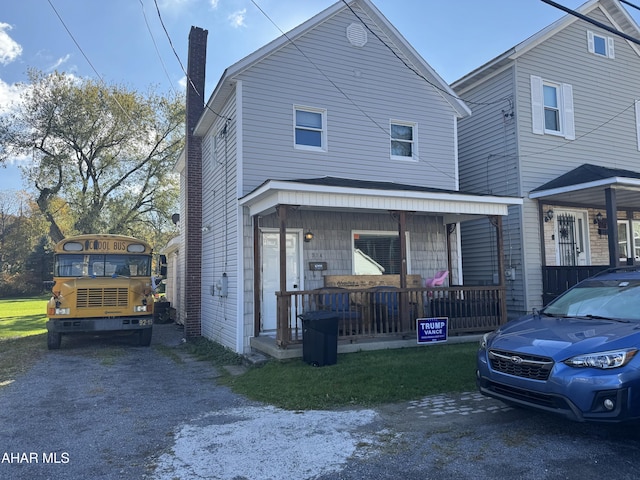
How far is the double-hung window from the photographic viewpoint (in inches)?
468

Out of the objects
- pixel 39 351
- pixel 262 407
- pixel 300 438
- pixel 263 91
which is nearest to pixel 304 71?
pixel 263 91

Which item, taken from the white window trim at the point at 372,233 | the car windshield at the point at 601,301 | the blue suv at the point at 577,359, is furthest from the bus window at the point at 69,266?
the car windshield at the point at 601,301

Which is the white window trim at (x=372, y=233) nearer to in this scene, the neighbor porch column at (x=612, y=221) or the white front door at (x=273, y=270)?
the white front door at (x=273, y=270)

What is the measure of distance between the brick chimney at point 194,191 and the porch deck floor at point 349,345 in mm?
3993

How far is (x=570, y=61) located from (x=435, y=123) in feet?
17.0

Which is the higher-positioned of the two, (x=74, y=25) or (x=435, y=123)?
(x=74, y=25)

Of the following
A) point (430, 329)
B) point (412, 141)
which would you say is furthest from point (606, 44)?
point (430, 329)

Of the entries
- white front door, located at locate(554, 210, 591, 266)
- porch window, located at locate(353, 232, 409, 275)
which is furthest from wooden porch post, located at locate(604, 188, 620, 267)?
porch window, located at locate(353, 232, 409, 275)

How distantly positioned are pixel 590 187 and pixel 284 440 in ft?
33.2

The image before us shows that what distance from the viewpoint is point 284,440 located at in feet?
15.9

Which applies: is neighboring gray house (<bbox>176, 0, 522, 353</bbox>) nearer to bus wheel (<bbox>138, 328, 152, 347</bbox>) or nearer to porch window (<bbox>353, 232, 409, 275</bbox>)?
porch window (<bbox>353, 232, 409, 275</bbox>)

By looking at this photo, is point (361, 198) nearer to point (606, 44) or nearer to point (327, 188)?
point (327, 188)

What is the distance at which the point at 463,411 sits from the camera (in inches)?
222

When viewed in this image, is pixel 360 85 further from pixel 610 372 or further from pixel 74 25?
pixel 610 372
